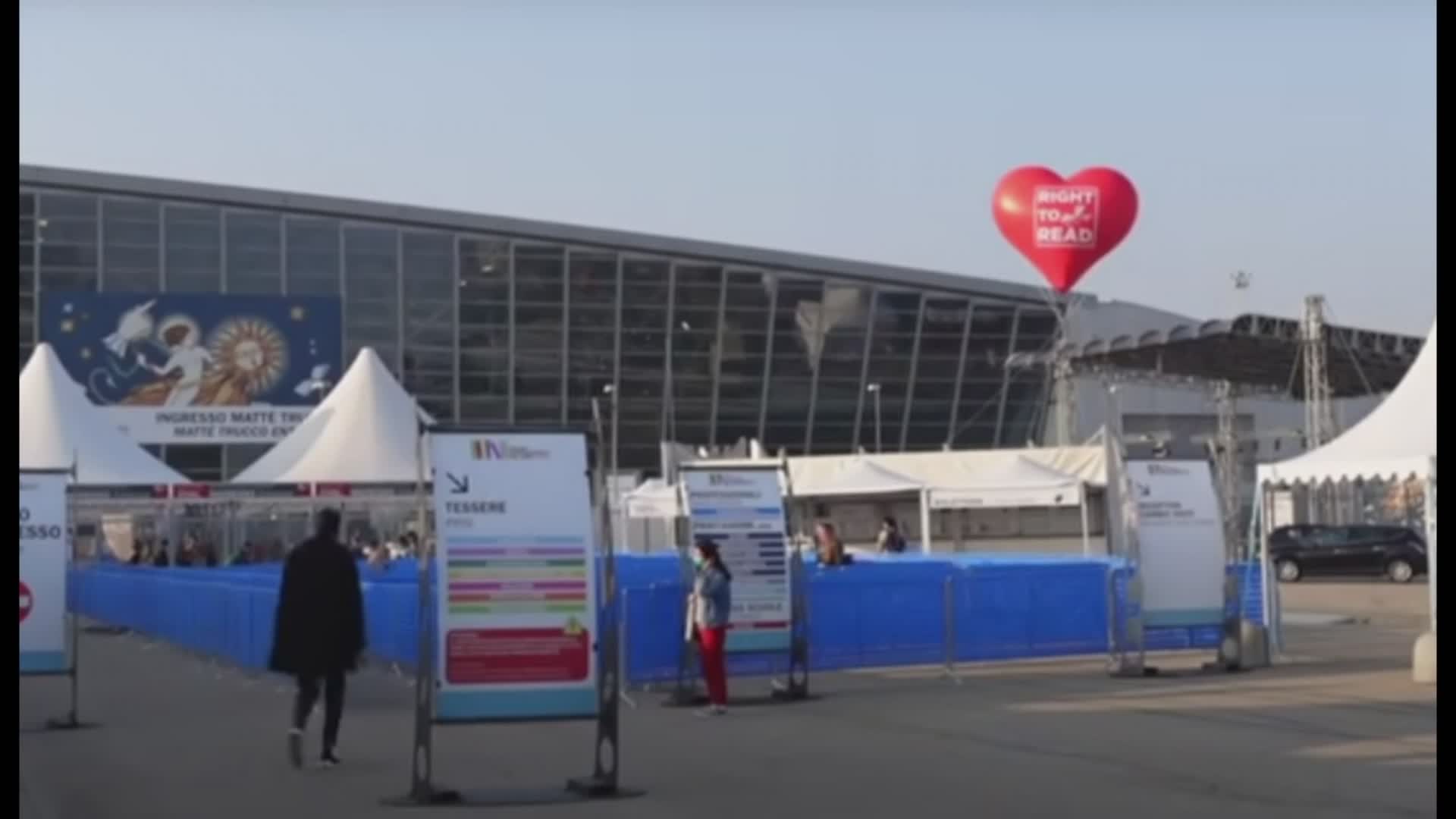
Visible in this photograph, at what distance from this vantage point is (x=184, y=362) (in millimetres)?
53469

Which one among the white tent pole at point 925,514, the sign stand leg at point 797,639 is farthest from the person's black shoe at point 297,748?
the white tent pole at point 925,514

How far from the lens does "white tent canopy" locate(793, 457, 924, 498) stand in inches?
1839

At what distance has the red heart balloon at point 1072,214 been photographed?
43562 mm

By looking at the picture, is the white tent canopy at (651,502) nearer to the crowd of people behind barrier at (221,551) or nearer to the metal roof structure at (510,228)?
the crowd of people behind barrier at (221,551)

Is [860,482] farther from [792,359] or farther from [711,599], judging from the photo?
[711,599]

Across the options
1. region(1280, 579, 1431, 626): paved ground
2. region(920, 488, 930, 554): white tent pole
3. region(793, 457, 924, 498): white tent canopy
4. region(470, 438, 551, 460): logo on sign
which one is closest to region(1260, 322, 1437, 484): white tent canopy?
region(1280, 579, 1431, 626): paved ground

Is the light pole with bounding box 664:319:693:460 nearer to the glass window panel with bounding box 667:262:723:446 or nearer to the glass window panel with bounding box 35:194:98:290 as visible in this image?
the glass window panel with bounding box 667:262:723:446

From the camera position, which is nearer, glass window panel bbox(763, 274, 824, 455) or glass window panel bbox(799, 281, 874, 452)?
glass window panel bbox(763, 274, 824, 455)

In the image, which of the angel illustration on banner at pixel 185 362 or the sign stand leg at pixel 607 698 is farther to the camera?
the angel illustration on banner at pixel 185 362

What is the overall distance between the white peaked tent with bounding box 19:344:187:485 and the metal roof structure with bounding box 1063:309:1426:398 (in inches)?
808

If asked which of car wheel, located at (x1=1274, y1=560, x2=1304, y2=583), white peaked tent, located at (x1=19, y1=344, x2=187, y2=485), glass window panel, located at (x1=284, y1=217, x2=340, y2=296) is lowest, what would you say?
car wheel, located at (x1=1274, y1=560, x2=1304, y2=583)

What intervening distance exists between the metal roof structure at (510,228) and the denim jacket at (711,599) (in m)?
50.2

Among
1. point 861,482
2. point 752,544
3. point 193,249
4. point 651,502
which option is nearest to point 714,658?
point 752,544

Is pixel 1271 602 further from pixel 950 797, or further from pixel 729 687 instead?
pixel 950 797
